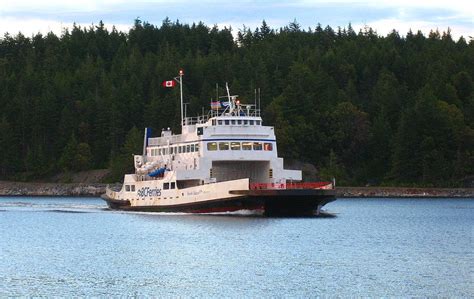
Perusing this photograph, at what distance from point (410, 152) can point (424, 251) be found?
77194 mm

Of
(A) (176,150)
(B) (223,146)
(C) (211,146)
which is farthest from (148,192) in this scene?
(B) (223,146)

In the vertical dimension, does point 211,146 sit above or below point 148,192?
above

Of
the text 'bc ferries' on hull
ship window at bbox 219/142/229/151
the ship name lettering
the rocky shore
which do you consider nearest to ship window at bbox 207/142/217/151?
the text 'bc ferries' on hull

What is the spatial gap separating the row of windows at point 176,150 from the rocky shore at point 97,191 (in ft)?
151

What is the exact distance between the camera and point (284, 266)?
53938 millimetres

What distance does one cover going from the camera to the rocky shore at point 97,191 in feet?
438

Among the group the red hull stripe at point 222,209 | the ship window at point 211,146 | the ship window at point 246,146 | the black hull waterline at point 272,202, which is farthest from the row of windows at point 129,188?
the ship window at point 246,146

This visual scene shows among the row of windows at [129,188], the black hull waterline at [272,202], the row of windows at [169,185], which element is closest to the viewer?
the black hull waterline at [272,202]

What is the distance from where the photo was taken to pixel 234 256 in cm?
5762

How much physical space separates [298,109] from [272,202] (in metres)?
78.2

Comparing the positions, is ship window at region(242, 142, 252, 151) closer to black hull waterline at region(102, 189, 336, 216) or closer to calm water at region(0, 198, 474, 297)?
black hull waterline at region(102, 189, 336, 216)

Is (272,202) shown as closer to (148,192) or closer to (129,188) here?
(148,192)

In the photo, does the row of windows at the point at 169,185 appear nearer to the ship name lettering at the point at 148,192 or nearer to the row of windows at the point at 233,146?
the ship name lettering at the point at 148,192

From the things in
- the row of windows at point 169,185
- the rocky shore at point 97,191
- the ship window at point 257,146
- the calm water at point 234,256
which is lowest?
the calm water at point 234,256
